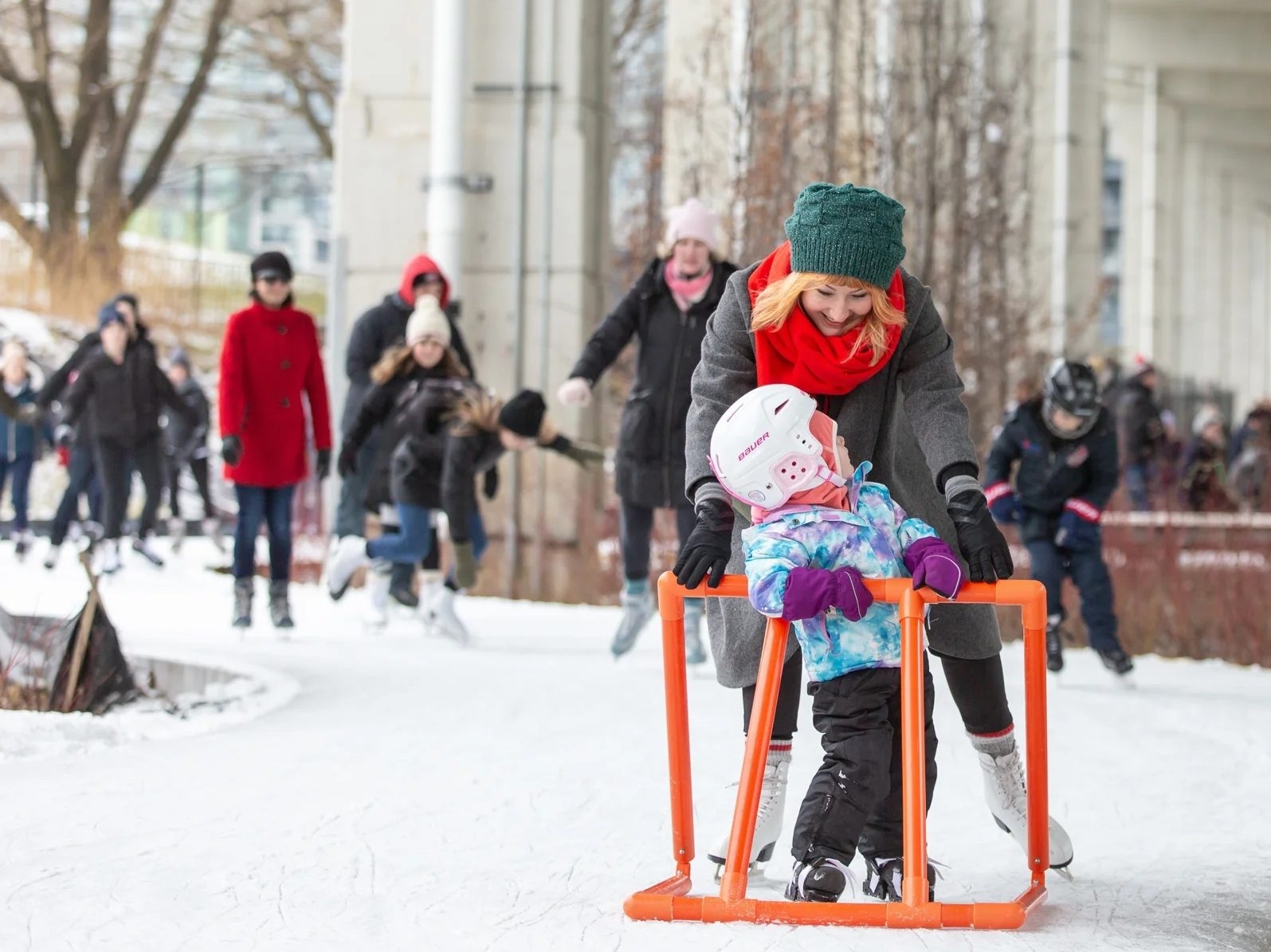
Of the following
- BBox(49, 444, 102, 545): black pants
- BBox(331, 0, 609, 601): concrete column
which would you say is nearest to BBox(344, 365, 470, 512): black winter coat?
BBox(331, 0, 609, 601): concrete column

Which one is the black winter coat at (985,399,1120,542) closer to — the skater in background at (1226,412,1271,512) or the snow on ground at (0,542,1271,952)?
the snow on ground at (0,542,1271,952)

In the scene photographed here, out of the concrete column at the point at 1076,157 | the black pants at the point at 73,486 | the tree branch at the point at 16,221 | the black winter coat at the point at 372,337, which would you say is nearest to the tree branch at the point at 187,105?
the tree branch at the point at 16,221

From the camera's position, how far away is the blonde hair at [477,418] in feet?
32.6

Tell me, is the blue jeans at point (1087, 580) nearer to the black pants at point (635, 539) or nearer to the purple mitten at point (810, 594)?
the black pants at point (635, 539)

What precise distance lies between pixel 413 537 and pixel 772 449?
6.45 m

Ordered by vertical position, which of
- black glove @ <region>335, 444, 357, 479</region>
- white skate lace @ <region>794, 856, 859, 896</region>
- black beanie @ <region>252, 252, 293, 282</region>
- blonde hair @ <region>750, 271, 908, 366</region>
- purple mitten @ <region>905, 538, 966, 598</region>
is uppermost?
black beanie @ <region>252, 252, 293, 282</region>

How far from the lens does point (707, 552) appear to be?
4.12 meters

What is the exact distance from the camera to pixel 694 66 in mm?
14945

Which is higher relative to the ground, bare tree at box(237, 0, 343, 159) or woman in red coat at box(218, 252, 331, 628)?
bare tree at box(237, 0, 343, 159)

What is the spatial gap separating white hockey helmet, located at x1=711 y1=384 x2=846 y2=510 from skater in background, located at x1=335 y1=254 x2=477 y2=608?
648cm

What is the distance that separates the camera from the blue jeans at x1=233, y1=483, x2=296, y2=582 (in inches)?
410

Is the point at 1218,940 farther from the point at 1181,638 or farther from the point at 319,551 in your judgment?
the point at 319,551

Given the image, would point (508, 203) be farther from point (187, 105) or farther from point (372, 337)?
point (187, 105)

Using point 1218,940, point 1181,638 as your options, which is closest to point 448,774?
point 1218,940
